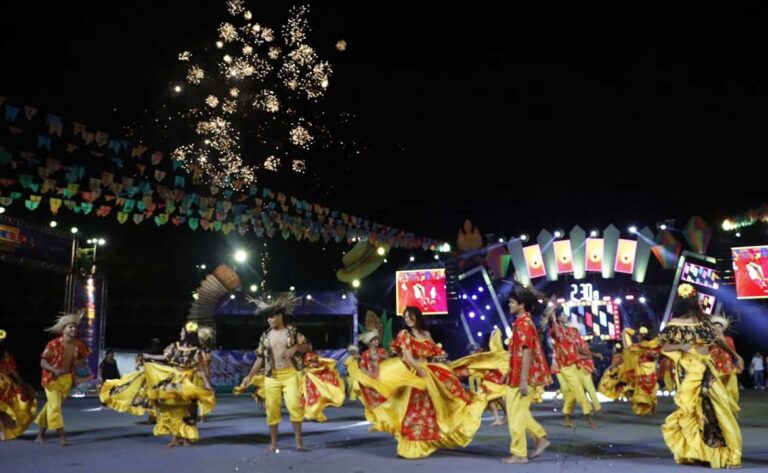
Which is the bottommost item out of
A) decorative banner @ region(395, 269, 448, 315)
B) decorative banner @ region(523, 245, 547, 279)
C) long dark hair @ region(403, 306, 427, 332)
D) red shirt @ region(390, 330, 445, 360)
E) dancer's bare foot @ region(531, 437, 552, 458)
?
dancer's bare foot @ region(531, 437, 552, 458)

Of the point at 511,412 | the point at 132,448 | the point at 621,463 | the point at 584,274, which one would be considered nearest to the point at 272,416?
the point at 132,448

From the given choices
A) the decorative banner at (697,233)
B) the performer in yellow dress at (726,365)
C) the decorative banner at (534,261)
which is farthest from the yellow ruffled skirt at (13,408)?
the decorative banner at (697,233)

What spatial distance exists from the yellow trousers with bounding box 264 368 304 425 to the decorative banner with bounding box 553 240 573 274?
709 inches

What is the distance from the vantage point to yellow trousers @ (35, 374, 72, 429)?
9008mm

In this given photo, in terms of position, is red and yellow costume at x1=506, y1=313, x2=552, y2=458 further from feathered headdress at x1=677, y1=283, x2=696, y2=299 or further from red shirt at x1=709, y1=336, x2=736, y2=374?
red shirt at x1=709, y1=336, x2=736, y2=374

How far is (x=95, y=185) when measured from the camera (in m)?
13.4

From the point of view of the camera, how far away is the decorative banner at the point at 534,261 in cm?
2506

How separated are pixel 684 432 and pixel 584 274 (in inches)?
741

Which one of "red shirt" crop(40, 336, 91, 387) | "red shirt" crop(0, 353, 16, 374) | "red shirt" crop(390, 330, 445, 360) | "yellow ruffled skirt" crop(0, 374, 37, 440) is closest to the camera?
"red shirt" crop(390, 330, 445, 360)

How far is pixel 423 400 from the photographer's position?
7.44 metres

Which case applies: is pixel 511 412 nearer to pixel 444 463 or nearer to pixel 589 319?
pixel 444 463

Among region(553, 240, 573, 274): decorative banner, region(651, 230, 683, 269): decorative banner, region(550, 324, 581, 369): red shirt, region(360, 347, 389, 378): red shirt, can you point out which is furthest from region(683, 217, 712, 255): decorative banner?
region(360, 347, 389, 378): red shirt

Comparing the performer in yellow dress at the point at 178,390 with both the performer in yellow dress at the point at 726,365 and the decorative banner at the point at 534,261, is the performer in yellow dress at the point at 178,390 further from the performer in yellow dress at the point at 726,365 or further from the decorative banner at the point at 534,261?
the decorative banner at the point at 534,261

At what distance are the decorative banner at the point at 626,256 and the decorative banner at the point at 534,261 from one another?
246cm
